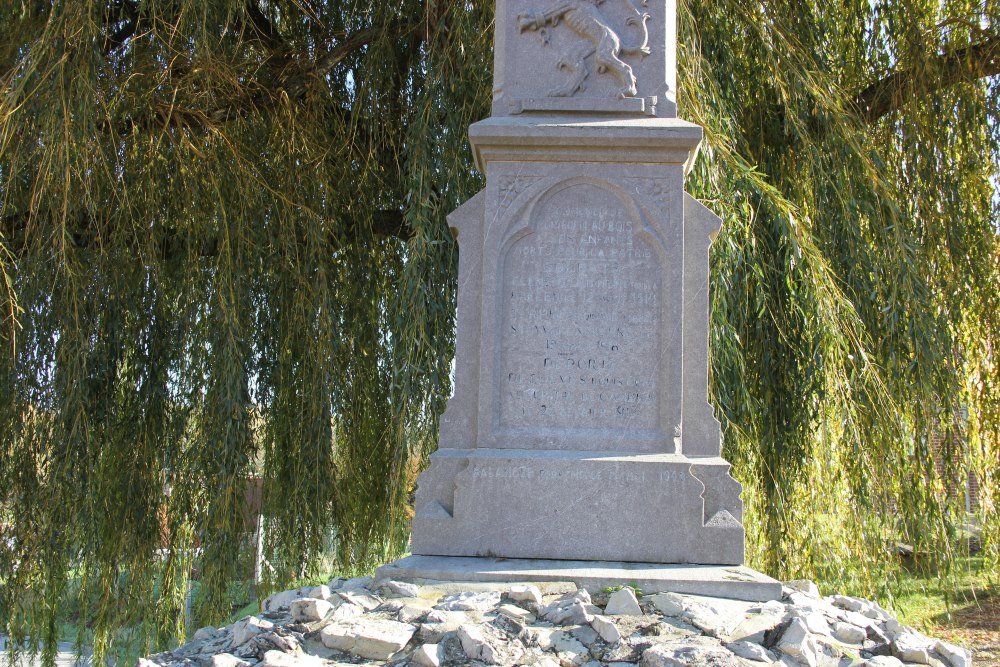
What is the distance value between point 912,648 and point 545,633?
1182 mm

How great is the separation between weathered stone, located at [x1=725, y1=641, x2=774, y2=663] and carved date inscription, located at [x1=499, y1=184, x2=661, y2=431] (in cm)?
124

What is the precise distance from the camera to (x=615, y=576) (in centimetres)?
355

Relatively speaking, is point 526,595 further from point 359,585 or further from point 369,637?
point 359,585

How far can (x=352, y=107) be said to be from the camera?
5.89 m

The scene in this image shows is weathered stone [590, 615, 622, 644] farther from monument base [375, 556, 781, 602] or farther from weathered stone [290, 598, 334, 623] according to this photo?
weathered stone [290, 598, 334, 623]

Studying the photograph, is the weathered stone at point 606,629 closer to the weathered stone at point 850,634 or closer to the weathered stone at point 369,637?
the weathered stone at point 369,637

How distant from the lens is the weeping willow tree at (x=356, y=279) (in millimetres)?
4867

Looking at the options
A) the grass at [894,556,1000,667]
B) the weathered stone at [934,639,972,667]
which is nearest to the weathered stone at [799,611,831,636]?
the weathered stone at [934,639,972,667]

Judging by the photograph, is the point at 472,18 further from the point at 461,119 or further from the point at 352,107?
the point at 352,107

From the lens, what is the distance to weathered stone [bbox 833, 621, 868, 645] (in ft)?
10.5

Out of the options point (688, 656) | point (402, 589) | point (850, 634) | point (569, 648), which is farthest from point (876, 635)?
point (402, 589)

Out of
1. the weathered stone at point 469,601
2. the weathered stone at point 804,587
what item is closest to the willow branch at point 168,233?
the weathered stone at point 469,601

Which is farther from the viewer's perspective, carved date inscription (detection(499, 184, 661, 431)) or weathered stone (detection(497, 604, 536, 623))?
carved date inscription (detection(499, 184, 661, 431))

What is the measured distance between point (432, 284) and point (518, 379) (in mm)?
1054
